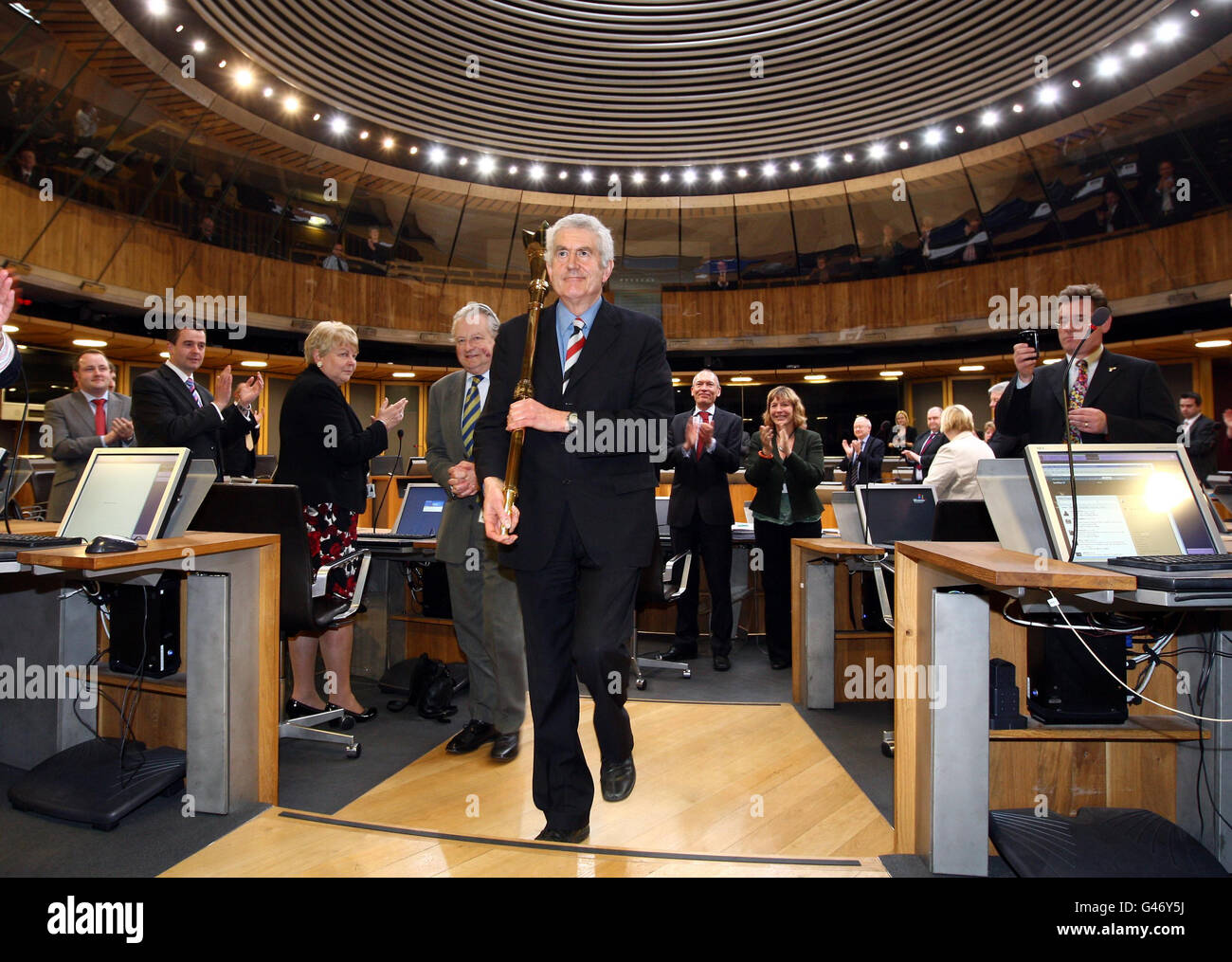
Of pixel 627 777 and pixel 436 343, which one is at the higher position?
pixel 436 343

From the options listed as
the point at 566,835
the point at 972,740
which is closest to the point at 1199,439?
the point at 972,740

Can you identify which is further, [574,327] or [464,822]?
[464,822]

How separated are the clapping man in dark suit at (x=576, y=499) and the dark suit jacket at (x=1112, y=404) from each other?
1.46 meters

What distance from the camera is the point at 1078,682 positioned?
6.65 ft

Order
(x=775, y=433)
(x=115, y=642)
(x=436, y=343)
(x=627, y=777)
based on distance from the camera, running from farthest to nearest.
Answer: (x=436, y=343) < (x=775, y=433) < (x=115, y=642) < (x=627, y=777)

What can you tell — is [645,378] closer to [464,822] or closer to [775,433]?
[464,822]

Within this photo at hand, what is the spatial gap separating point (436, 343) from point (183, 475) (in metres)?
9.50

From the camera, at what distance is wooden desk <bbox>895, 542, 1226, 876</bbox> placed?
173 centimetres

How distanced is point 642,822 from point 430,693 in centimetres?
144

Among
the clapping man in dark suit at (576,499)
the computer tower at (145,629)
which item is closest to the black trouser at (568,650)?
the clapping man in dark suit at (576,499)
